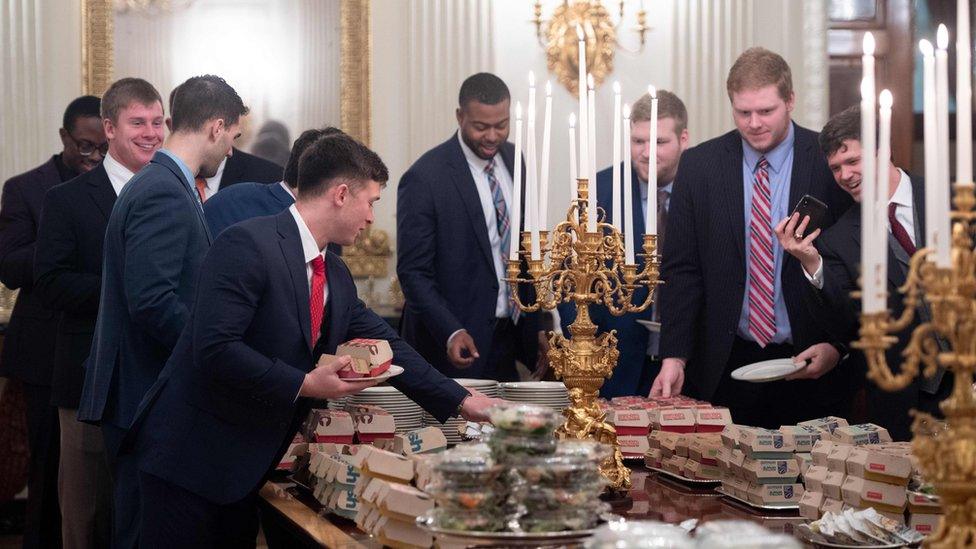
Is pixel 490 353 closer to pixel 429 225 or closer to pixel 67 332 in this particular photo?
pixel 429 225

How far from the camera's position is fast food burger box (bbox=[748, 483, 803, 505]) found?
3.20 meters

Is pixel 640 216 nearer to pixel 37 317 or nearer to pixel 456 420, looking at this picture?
pixel 456 420

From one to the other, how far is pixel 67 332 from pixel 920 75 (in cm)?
574

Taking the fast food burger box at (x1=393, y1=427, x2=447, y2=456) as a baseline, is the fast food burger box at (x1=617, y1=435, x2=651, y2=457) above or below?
below

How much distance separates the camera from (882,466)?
9.47 feet

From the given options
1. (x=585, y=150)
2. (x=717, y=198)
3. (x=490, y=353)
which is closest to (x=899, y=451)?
(x=585, y=150)

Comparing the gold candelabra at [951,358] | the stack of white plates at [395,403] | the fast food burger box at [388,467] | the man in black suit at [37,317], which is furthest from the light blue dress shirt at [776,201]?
the man in black suit at [37,317]

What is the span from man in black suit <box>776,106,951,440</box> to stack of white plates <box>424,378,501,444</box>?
38.8 inches

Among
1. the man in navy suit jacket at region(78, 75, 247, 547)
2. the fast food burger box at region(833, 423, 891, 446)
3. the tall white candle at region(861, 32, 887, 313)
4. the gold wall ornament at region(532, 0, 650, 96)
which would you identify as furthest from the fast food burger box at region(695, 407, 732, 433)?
the gold wall ornament at region(532, 0, 650, 96)

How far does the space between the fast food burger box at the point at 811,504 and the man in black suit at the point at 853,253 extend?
3.88 ft

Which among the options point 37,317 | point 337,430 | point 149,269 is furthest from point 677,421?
point 37,317

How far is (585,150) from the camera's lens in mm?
3270

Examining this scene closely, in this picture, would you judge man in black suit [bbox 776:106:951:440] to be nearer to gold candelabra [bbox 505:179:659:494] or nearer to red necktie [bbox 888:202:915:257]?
red necktie [bbox 888:202:915:257]

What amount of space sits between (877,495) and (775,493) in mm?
359
